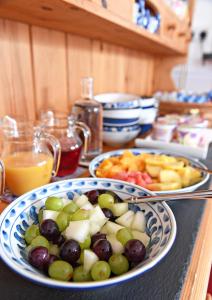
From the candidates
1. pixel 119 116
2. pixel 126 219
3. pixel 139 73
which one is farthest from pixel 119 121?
pixel 139 73

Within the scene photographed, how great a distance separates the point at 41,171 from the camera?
564 millimetres

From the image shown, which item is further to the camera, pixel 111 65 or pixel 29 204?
pixel 111 65

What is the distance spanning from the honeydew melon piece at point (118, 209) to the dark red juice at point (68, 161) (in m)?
0.25

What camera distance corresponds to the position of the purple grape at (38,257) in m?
0.35

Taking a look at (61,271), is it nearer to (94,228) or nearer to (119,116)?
(94,228)

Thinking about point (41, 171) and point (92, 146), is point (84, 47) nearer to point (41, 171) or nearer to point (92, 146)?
point (92, 146)

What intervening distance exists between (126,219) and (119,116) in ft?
1.67

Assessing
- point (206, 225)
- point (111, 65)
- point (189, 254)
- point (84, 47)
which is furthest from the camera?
point (111, 65)

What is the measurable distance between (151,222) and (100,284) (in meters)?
0.17

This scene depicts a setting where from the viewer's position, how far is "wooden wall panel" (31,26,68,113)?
0.76 m

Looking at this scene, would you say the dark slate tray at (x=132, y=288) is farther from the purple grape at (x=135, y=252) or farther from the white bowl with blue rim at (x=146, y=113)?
the white bowl with blue rim at (x=146, y=113)

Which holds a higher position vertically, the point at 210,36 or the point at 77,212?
the point at 210,36

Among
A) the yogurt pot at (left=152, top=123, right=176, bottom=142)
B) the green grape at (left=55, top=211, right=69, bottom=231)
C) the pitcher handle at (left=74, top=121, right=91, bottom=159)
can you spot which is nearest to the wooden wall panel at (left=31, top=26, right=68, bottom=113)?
the pitcher handle at (left=74, top=121, right=91, bottom=159)

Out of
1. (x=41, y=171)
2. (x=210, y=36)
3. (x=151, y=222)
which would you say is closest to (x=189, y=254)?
(x=151, y=222)
